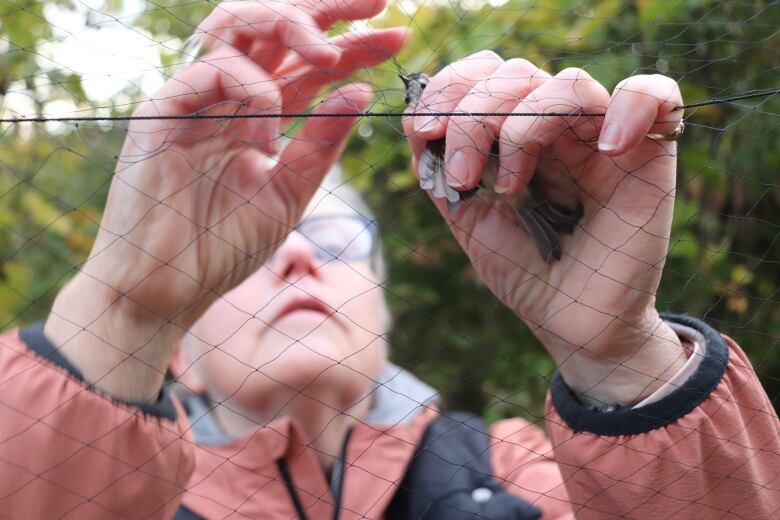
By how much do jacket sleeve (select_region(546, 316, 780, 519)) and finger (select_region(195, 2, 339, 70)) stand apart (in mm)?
390

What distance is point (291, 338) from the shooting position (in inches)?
41.9

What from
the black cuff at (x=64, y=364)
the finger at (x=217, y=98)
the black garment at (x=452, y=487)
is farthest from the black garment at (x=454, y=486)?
the finger at (x=217, y=98)

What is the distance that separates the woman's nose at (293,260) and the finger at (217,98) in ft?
1.25

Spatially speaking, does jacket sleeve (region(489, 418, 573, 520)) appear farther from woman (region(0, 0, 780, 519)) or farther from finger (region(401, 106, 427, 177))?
finger (region(401, 106, 427, 177))

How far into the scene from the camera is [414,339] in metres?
1.83

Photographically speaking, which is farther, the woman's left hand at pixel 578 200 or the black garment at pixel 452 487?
the black garment at pixel 452 487

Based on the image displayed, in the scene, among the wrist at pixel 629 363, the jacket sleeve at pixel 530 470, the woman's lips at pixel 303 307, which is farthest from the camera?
the woman's lips at pixel 303 307

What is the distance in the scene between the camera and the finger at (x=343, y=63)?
33.0 inches

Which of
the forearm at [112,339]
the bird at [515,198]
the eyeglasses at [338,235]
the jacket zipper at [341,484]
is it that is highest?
the bird at [515,198]

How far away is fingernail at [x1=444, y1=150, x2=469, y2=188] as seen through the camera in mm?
715

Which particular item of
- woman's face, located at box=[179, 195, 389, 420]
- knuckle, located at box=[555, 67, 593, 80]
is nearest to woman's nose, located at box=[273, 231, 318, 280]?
woman's face, located at box=[179, 195, 389, 420]

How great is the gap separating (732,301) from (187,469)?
743 mm

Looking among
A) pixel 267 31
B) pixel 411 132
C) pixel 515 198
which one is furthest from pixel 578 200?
pixel 267 31

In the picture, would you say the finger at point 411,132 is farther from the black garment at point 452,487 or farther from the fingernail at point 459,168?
the black garment at point 452,487
